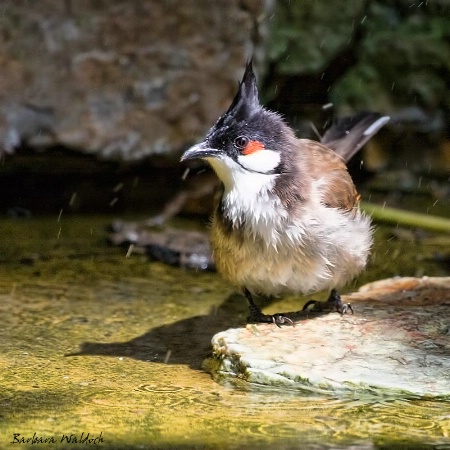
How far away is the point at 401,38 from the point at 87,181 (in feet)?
9.92

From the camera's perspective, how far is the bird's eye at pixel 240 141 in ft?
12.7

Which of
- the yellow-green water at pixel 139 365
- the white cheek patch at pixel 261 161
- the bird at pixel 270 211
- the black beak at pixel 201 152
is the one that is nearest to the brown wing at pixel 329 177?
the bird at pixel 270 211

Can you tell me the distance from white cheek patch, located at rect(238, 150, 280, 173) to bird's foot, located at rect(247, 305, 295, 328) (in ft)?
2.00

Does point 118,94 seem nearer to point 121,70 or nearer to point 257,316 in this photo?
point 121,70

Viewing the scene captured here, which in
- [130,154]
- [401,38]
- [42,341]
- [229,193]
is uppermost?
[401,38]

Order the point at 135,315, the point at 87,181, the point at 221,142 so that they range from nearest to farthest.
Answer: the point at 221,142 < the point at 135,315 < the point at 87,181

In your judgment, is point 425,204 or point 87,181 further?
point 425,204

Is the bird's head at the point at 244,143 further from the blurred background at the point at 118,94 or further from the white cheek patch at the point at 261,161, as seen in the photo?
the blurred background at the point at 118,94

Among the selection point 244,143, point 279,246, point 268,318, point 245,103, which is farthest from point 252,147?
Result: point 268,318

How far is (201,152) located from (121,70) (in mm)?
2238

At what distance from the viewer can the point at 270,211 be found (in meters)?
3.82

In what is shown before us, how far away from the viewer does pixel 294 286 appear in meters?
3.97

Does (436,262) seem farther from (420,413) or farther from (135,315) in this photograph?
(420,413)

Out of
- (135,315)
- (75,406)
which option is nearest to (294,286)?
(135,315)
